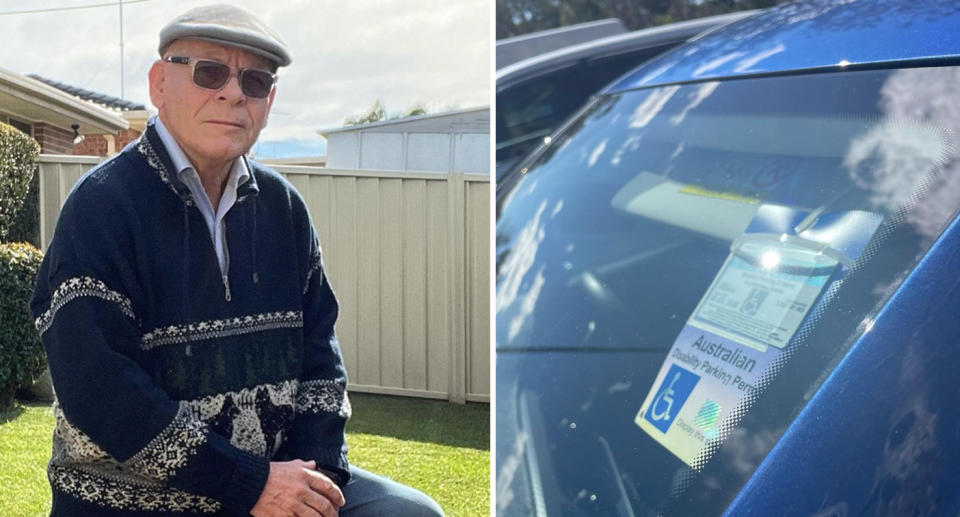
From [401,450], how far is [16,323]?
1.93 metres

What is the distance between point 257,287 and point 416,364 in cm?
380

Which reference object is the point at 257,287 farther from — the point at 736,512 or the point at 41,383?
the point at 41,383

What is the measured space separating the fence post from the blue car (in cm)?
323

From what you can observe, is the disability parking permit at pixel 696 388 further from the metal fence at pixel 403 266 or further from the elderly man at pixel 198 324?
the metal fence at pixel 403 266

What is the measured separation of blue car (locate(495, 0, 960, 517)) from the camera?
998 millimetres

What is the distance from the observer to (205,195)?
1529 millimetres

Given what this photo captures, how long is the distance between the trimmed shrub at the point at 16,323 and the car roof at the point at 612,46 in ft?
8.54

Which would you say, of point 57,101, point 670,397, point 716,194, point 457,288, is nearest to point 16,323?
point 457,288

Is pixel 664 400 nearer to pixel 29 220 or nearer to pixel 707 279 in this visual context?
pixel 707 279

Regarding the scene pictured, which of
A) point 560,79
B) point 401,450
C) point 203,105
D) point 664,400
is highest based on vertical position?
point 560,79

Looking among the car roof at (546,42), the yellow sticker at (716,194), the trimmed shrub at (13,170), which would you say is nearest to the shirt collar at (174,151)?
the yellow sticker at (716,194)

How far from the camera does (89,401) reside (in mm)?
1370

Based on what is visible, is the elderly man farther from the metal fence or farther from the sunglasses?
the metal fence

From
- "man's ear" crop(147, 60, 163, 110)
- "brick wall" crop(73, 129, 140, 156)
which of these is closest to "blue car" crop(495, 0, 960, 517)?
"man's ear" crop(147, 60, 163, 110)
